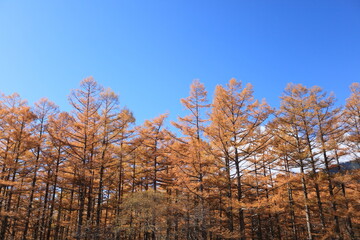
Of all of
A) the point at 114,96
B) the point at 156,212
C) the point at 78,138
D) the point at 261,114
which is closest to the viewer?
the point at 261,114

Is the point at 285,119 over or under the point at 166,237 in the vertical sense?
over

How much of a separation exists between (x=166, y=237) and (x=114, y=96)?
9.06 meters

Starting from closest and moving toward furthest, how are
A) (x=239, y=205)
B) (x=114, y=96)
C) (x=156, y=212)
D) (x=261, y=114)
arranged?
1. (x=239, y=205)
2. (x=261, y=114)
3. (x=156, y=212)
4. (x=114, y=96)

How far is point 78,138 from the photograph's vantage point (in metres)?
14.2

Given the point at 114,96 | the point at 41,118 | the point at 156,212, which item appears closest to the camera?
the point at 156,212

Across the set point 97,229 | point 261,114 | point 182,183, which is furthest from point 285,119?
point 97,229

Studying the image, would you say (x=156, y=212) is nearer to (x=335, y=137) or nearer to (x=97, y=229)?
(x=97, y=229)

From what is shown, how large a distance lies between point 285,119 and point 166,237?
9949 millimetres

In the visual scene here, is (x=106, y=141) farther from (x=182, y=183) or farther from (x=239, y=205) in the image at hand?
(x=239, y=205)

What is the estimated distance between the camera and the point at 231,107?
1299cm

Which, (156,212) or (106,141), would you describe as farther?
(106,141)

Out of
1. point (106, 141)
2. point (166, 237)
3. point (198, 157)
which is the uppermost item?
point (106, 141)

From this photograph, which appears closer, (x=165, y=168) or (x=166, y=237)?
(x=166, y=237)

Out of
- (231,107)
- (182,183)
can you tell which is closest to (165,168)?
(182,183)
